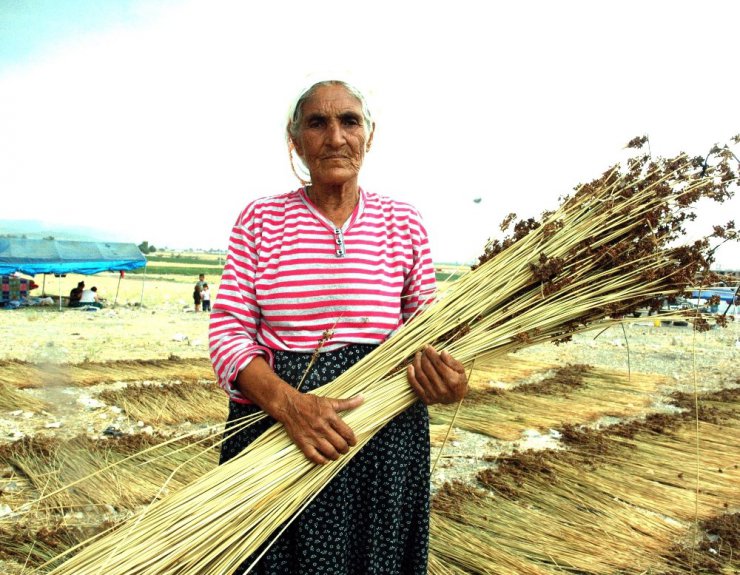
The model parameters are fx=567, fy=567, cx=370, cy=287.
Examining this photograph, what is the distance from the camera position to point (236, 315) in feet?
4.07

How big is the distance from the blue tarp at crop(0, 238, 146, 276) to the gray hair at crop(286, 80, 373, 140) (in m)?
15.9

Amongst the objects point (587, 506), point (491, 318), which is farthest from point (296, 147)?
point (587, 506)

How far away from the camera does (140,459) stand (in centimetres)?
303

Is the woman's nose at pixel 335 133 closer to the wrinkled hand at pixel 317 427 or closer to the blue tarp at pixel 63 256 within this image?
the wrinkled hand at pixel 317 427

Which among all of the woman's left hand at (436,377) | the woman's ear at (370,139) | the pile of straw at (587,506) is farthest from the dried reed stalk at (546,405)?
the woman's ear at (370,139)

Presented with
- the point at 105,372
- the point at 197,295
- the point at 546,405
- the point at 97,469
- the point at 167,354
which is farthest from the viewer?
the point at 197,295

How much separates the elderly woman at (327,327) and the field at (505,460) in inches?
7.4

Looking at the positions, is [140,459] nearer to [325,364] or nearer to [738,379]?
[325,364]

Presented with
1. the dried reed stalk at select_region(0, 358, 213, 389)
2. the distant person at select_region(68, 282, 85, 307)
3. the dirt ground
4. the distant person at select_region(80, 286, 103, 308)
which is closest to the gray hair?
the dirt ground

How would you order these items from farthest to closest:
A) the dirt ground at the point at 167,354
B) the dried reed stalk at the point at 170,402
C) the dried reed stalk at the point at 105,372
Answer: the dried reed stalk at the point at 105,372, the dried reed stalk at the point at 170,402, the dirt ground at the point at 167,354

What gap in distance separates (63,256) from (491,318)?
17767 millimetres

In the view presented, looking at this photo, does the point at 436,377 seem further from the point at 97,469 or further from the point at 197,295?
the point at 197,295

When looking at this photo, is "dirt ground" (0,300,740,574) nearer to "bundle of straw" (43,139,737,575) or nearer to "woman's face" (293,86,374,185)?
"bundle of straw" (43,139,737,575)

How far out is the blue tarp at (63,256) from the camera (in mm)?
15099
